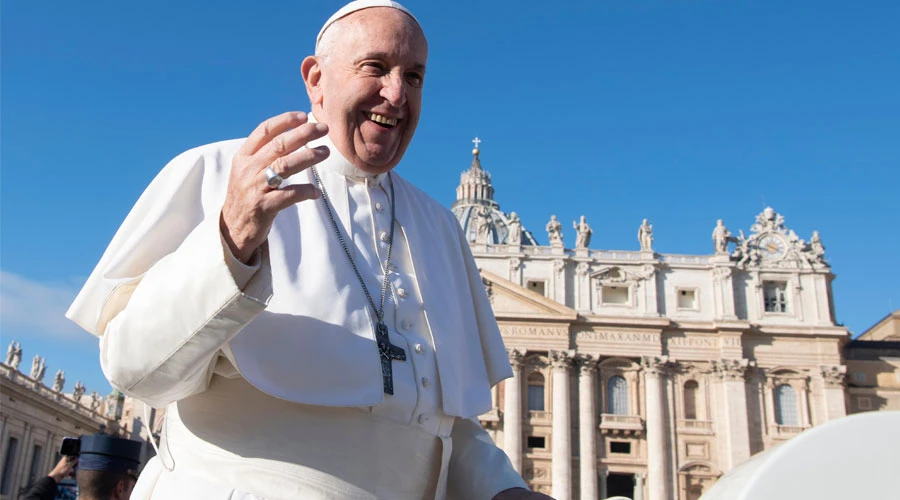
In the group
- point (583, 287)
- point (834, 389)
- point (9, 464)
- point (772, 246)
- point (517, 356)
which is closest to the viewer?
point (9, 464)

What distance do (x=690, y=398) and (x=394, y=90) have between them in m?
36.0

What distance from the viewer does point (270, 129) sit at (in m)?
1.65

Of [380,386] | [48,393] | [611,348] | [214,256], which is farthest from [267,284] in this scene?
[611,348]

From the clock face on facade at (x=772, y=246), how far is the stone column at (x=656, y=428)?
722 centimetres

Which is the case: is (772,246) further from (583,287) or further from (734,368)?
(583,287)

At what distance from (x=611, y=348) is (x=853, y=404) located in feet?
34.2

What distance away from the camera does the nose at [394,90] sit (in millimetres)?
2115

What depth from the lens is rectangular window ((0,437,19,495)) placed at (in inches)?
1094

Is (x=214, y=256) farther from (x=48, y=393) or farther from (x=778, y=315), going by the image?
(x=778, y=315)

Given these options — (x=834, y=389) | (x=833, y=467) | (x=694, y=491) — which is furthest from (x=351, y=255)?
(x=834, y=389)

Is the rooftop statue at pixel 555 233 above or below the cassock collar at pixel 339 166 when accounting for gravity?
above

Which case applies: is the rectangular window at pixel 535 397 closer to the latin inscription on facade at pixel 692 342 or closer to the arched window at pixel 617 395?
the arched window at pixel 617 395

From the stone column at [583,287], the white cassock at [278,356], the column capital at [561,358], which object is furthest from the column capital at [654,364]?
the white cassock at [278,356]

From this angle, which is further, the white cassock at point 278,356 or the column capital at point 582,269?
the column capital at point 582,269
